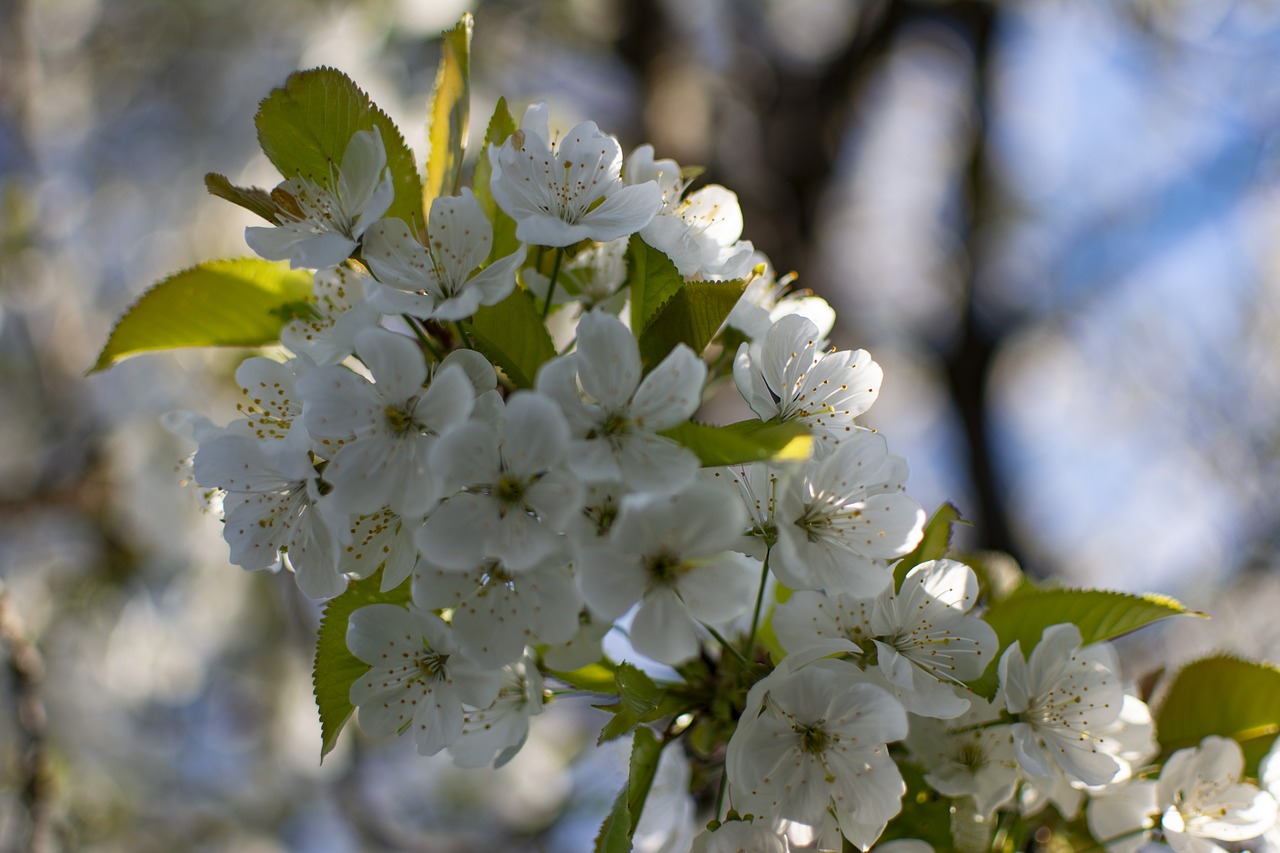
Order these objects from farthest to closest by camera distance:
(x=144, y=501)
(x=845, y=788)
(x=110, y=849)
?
1. (x=110, y=849)
2. (x=144, y=501)
3. (x=845, y=788)

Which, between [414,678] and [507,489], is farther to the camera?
[414,678]

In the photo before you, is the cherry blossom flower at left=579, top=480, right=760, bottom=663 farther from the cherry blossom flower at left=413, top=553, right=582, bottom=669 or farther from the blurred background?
the blurred background

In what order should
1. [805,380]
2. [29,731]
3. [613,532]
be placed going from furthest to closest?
[29,731]
[805,380]
[613,532]

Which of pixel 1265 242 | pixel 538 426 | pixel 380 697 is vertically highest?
pixel 538 426

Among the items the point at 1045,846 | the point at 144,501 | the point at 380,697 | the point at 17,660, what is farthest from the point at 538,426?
the point at 144,501

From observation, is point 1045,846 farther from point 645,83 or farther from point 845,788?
point 645,83

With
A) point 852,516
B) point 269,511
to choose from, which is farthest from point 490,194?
point 852,516

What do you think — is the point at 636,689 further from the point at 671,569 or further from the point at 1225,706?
the point at 1225,706
